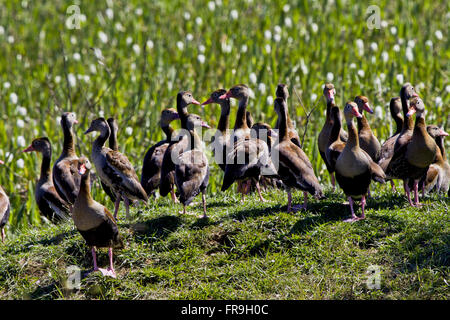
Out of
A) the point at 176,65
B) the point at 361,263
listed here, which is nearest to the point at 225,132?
the point at 361,263

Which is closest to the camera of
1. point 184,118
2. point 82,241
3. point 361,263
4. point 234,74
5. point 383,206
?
point 361,263

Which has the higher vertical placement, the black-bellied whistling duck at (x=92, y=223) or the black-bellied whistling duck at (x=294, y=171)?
the black-bellied whistling duck at (x=294, y=171)

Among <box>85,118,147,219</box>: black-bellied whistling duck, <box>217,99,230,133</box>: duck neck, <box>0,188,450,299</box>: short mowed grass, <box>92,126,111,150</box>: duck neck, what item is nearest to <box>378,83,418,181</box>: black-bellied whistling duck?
<box>0,188,450,299</box>: short mowed grass

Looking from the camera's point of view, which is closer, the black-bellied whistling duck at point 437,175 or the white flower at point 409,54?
the black-bellied whistling duck at point 437,175

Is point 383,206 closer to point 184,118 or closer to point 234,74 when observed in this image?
point 184,118

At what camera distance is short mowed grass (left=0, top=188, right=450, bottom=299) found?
629 centimetres

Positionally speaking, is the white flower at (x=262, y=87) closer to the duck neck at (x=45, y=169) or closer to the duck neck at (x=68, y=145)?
the duck neck at (x=68, y=145)

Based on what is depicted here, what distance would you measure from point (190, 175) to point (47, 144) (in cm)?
275

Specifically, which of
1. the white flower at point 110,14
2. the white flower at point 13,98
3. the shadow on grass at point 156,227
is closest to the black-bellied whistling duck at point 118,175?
the shadow on grass at point 156,227

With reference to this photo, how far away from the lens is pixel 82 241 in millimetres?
7098

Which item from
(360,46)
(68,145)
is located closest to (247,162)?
(68,145)

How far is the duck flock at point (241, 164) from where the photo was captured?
7.13 metres

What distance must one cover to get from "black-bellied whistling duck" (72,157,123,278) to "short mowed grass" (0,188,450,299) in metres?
0.29

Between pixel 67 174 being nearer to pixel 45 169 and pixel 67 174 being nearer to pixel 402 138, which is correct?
pixel 45 169
